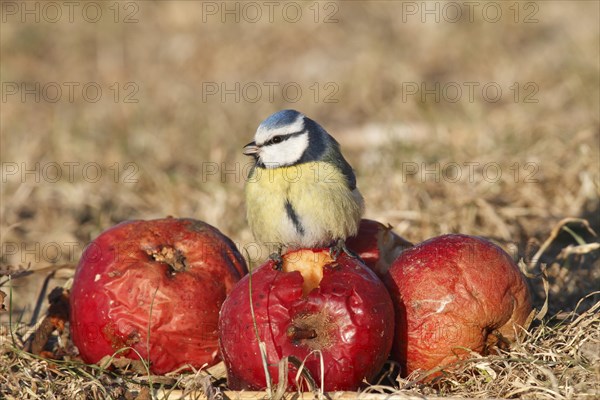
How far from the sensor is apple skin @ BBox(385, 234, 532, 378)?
2.85 m

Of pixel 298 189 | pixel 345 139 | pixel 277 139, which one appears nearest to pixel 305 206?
pixel 298 189

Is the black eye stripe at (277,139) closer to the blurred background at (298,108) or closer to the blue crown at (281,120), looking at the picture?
the blue crown at (281,120)

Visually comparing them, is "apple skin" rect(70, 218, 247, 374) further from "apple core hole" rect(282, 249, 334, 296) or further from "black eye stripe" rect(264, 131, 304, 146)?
"black eye stripe" rect(264, 131, 304, 146)

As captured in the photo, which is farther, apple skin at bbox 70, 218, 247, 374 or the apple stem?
apple skin at bbox 70, 218, 247, 374

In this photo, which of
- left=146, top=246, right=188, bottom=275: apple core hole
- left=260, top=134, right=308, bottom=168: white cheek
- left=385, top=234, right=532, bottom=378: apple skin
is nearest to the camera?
left=385, top=234, right=532, bottom=378: apple skin

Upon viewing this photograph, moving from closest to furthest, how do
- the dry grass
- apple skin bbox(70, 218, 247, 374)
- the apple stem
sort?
the apple stem < apple skin bbox(70, 218, 247, 374) < the dry grass

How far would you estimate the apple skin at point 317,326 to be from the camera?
270 cm

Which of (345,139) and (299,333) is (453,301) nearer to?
(299,333)

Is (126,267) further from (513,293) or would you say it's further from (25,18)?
(25,18)

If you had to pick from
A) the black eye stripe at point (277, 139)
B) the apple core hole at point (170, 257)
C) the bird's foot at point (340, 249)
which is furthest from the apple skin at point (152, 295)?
the black eye stripe at point (277, 139)

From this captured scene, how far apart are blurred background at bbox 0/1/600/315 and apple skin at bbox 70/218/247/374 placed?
2.31ft

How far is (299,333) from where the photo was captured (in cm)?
270

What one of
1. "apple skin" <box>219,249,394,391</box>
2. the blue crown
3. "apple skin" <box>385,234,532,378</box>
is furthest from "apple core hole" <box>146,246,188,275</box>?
"apple skin" <box>385,234,532,378</box>

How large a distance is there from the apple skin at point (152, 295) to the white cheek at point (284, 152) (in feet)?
1.64
